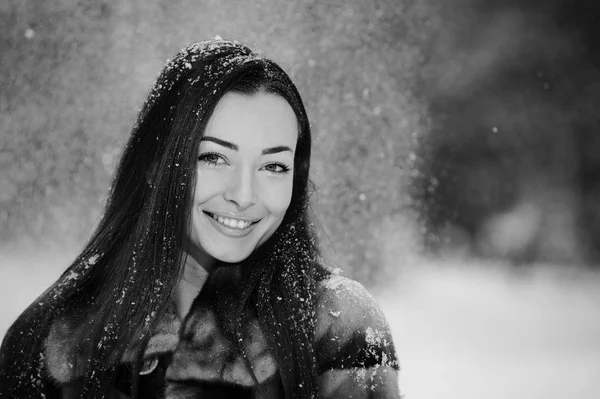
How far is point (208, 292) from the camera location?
134 centimetres

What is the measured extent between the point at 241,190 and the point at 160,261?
19cm

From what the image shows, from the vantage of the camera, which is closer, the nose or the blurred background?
the nose

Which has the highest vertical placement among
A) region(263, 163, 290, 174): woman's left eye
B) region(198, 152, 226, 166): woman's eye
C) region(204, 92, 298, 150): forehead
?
region(204, 92, 298, 150): forehead

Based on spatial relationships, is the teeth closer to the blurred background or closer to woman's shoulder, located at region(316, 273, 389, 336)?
woman's shoulder, located at region(316, 273, 389, 336)

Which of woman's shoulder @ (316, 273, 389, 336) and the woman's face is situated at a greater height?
Answer: the woman's face

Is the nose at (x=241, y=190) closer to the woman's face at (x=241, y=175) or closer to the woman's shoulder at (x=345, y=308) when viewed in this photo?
the woman's face at (x=241, y=175)

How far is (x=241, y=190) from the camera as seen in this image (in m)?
1.25

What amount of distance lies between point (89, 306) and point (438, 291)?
1683 millimetres

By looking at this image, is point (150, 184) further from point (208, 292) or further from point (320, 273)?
point (320, 273)

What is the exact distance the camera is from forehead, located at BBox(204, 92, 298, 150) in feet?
4.06

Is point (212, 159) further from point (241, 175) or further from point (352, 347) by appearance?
point (352, 347)

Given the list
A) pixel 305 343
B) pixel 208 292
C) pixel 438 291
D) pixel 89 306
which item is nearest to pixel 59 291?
pixel 89 306

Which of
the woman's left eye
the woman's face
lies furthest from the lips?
the woman's left eye

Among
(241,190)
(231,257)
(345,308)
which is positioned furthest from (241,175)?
(345,308)
